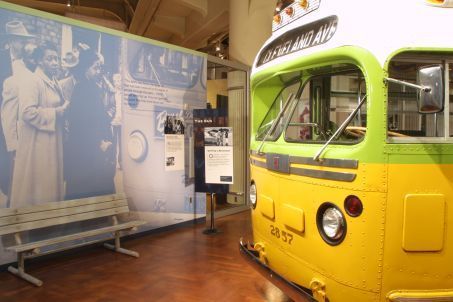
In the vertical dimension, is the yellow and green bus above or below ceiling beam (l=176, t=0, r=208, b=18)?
below

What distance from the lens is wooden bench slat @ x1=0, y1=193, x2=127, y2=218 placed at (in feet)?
13.5

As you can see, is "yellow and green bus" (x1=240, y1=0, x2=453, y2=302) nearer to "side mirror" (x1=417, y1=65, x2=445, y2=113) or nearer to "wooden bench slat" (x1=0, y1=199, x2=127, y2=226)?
"side mirror" (x1=417, y1=65, x2=445, y2=113)

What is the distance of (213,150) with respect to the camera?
5.76 m

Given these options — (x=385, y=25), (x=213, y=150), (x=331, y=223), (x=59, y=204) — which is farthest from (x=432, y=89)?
(x=59, y=204)

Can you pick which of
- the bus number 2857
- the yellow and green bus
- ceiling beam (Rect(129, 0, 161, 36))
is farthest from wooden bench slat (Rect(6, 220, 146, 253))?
ceiling beam (Rect(129, 0, 161, 36))

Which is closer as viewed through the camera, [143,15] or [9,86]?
[9,86]

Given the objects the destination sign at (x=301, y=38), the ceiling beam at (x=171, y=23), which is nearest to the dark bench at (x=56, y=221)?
the destination sign at (x=301, y=38)

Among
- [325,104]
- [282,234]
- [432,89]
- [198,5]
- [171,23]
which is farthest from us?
[171,23]

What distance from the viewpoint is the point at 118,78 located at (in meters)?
5.36

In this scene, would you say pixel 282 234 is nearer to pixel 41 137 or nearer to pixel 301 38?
pixel 301 38

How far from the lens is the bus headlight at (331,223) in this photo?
2.47 m

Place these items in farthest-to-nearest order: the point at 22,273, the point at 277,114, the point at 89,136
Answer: the point at 89,136, the point at 22,273, the point at 277,114

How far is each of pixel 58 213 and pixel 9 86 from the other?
1.52 m

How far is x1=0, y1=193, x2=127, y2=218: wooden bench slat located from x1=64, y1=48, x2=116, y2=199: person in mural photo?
0.58 feet
